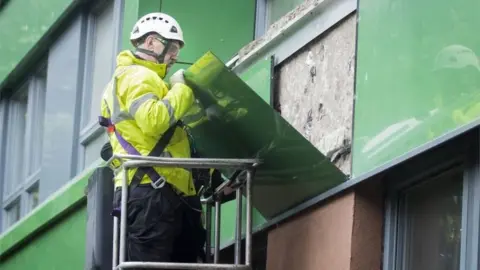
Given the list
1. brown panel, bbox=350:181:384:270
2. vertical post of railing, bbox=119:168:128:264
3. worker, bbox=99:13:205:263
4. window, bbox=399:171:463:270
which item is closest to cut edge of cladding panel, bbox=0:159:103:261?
worker, bbox=99:13:205:263

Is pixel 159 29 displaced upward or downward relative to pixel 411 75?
upward

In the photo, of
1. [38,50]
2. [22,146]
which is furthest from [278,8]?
[22,146]

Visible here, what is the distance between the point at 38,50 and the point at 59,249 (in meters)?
3.33

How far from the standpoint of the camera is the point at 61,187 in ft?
44.9

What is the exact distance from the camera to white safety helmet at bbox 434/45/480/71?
257 inches

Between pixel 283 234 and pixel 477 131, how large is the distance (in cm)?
219

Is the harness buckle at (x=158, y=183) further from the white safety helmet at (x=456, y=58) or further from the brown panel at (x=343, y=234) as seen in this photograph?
the white safety helmet at (x=456, y=58)

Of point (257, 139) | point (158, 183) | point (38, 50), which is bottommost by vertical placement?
point (158, 183)

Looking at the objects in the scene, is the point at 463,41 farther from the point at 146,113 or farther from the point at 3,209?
the point at 3,209

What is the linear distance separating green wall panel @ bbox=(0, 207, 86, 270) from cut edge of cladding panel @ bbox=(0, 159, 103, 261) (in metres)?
0.08

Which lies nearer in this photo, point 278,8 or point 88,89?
point 278,8

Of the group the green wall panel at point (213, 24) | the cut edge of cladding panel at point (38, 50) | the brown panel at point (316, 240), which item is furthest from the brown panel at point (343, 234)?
the cut edge of cladding panel at point (38, 50)

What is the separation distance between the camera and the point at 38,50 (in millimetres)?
15531

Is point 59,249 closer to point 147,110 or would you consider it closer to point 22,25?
point 22,25
